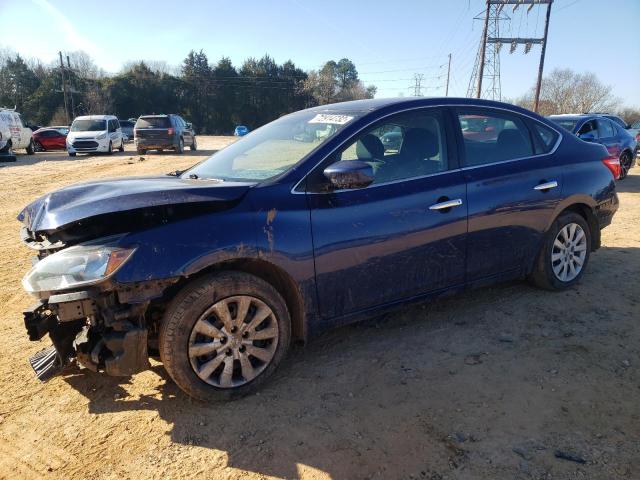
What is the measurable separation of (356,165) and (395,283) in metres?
0.91

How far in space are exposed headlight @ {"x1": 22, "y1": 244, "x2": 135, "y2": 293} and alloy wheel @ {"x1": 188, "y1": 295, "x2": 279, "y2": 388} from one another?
1.86 ft

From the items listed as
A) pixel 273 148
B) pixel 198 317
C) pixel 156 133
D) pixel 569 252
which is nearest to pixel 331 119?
pixel 273 148

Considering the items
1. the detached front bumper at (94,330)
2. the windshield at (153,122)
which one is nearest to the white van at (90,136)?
the windshield at (153,122)

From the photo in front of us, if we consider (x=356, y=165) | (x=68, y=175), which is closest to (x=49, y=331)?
(x=356, y=165)

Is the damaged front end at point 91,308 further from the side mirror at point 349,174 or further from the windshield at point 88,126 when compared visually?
the windshield at point 88,126

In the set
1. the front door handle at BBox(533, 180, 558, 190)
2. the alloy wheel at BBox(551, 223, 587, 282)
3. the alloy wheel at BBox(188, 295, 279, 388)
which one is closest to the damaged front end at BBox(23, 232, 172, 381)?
the alloy wheel at BBox(188, 295, 279, 388)

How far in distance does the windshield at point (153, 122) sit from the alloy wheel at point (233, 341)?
21.3 m

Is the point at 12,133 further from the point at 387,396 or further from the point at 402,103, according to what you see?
the point at 387,396

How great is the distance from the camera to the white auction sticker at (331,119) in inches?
131

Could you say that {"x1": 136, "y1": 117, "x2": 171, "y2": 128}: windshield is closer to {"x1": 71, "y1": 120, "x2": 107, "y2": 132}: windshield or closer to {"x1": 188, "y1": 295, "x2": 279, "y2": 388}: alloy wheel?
{"x1": 71, "y1": 120, "x2": 107, "y2": 132}: windshield

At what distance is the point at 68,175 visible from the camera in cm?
1468

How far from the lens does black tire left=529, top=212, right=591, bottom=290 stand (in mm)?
4199

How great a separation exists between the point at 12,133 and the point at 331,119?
22.4 meters

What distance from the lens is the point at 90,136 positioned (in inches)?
881
